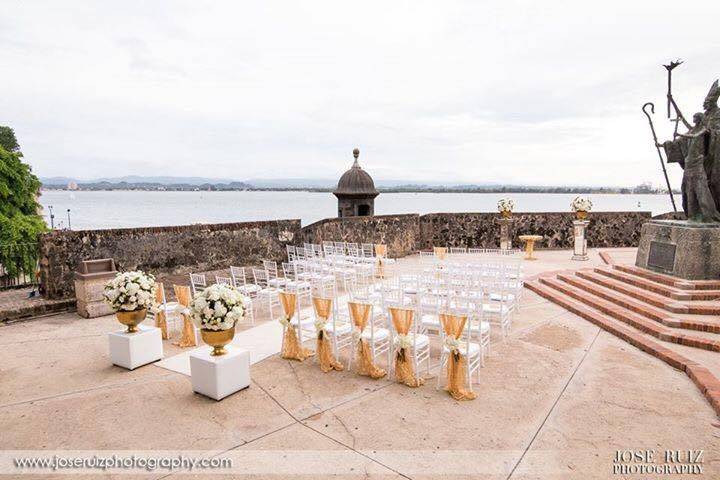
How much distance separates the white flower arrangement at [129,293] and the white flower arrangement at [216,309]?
1.40 m

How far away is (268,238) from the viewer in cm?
1185

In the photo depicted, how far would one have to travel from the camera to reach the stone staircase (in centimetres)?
595

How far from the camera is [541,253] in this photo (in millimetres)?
16344

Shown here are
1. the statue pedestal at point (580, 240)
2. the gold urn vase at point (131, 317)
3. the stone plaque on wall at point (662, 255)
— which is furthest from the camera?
the statue pedestal at point (580, 240)

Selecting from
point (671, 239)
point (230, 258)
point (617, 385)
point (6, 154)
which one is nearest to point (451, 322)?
point (617, 385)

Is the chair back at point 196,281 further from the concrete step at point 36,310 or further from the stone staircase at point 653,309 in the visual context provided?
the stone staircase at point 653,309

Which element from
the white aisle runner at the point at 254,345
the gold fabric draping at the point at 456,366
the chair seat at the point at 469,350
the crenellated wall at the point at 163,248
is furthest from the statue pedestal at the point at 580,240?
the gold fabric draping at the point at 456,366

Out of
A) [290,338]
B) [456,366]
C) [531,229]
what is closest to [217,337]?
[290,338]

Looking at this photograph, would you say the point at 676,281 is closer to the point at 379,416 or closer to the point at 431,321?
the point at 431,321

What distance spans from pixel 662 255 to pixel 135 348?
9950 mm

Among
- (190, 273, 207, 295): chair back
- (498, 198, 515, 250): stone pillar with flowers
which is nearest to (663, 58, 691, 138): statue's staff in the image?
(498, 198, 515, 250): stone pillar with flowers

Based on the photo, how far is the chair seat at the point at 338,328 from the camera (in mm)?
5848

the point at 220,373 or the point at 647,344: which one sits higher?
the point at 220,373

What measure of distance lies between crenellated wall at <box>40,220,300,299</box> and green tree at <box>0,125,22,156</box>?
29.3 m
